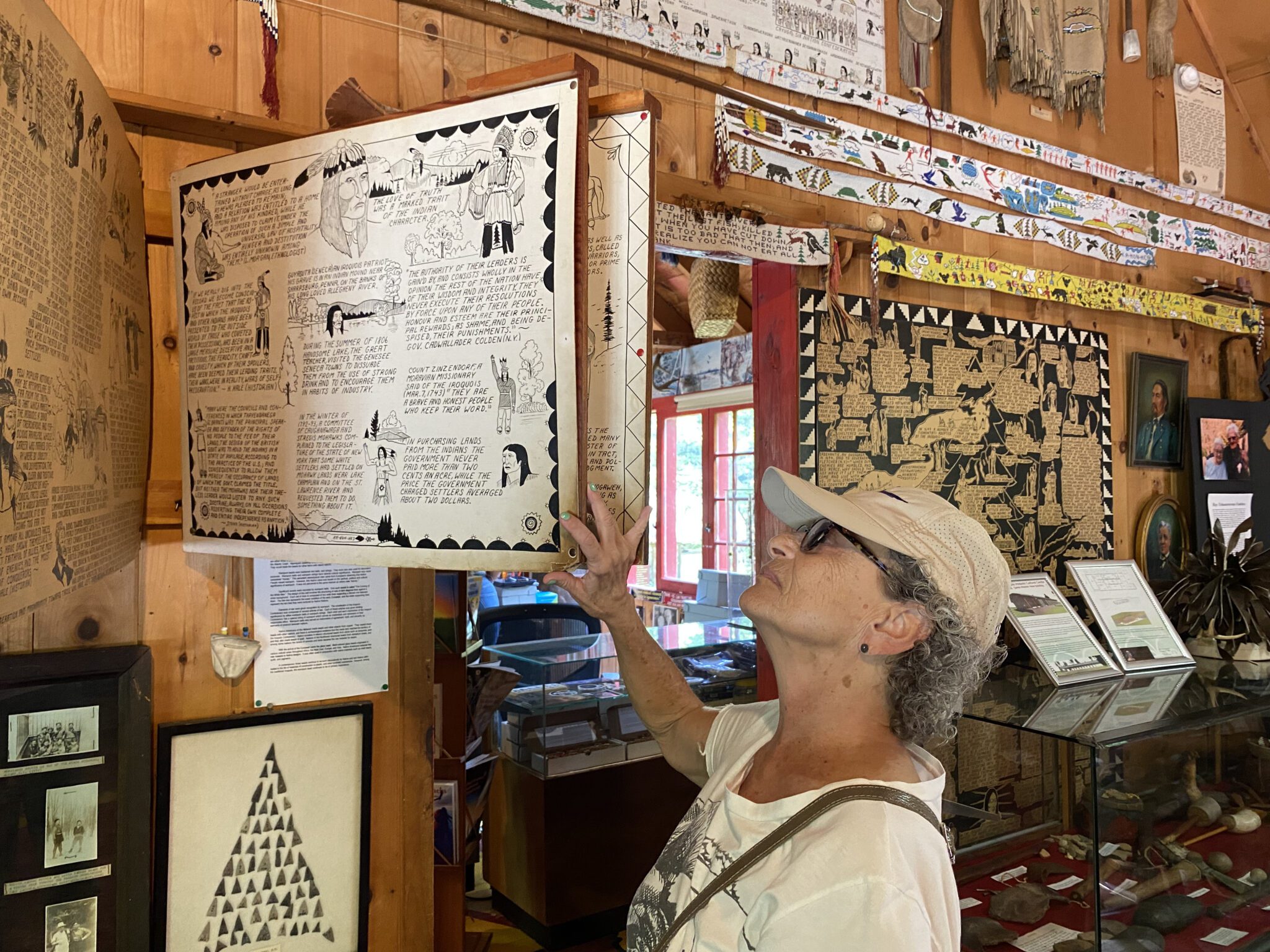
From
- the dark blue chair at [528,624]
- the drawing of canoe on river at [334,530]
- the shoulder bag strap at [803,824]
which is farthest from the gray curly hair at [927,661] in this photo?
the dark blue chair at [528,624]

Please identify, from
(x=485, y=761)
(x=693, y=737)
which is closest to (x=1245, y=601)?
(x=693, y=737)

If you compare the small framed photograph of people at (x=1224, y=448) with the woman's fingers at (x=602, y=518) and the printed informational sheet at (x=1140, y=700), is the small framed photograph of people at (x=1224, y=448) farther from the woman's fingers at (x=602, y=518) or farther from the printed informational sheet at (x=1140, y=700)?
the woman's fingers at (x=602, y=518)

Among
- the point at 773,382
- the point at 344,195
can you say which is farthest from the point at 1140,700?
the point at 344,195

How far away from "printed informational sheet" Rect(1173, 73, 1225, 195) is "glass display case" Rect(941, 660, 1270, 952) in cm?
239

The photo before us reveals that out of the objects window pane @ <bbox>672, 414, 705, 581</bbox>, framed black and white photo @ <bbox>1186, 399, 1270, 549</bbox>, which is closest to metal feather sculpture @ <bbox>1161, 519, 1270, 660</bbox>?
framed black and white photo @ <bbox>1186, 399, 1270, 549</bbox>

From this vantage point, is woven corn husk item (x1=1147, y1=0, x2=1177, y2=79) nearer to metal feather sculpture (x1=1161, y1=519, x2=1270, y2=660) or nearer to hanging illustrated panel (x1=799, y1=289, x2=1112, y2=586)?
hanging illustrated panel (x1=799, y1=289, x2=1112, y2=586)

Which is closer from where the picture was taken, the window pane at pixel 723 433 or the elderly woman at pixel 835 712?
→ the elderly woman at pixel 835 712

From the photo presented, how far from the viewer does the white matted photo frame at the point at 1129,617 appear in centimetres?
284

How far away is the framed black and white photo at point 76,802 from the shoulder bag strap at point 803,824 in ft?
3.29

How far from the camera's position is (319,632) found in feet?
5.82

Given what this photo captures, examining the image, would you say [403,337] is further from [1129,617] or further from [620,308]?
[1129,617]

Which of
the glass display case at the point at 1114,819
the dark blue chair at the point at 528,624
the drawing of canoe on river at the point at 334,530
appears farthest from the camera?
the dark blue chair at the point at 528,624

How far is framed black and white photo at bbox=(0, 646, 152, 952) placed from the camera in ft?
4.68

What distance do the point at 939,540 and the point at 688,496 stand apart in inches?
275
